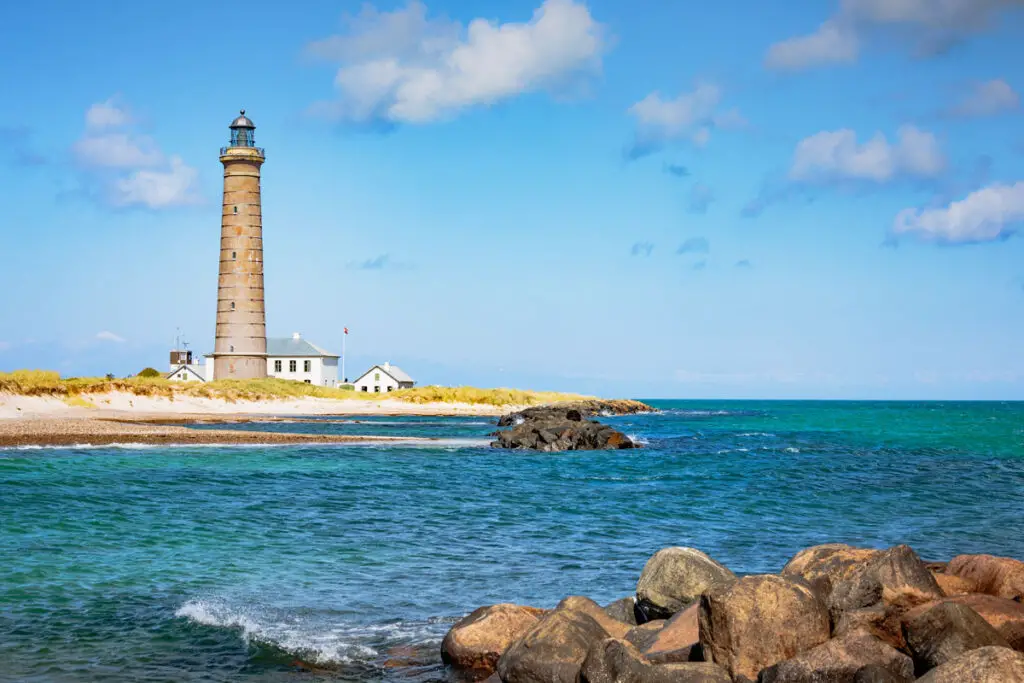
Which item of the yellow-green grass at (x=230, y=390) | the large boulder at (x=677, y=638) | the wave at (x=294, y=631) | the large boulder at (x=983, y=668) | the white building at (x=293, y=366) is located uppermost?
the white building at (x=293, y=366)

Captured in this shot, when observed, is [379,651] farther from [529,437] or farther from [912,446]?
[912,446]

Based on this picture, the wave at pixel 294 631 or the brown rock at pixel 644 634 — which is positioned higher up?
the brown rock at pixel 644 634

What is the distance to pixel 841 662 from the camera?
289 inches

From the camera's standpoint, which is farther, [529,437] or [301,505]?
[529,437]

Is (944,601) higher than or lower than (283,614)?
higher

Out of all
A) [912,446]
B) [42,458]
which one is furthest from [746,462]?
[42,458]

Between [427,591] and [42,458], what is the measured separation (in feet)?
68.9

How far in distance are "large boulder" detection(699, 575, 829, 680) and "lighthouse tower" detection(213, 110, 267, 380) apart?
6801 cm

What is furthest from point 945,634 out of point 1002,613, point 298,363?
point 298,363

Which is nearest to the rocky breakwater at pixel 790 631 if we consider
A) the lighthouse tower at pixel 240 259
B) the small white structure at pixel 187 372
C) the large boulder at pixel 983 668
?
the large boulder at pixel 983 668

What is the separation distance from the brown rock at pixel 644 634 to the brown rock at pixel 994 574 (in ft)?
10.1

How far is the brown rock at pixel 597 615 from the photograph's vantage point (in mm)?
9840

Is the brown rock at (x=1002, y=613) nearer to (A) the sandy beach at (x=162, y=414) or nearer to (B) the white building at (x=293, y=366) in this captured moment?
(A) the sandy beach at (x=162, y=414)

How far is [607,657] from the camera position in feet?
25.3
